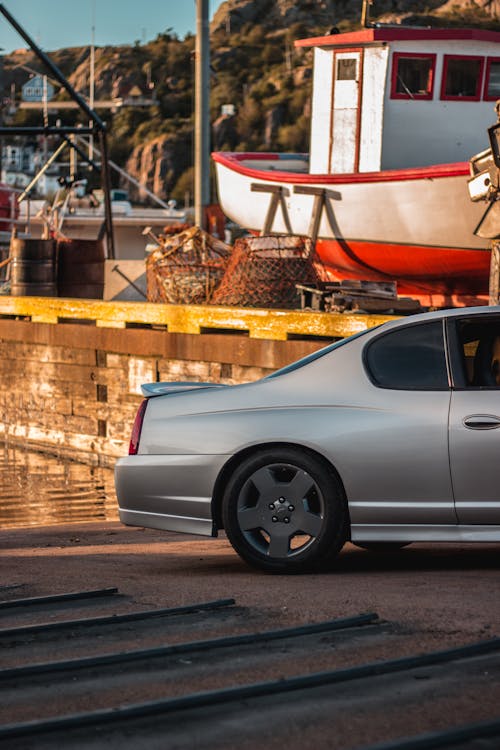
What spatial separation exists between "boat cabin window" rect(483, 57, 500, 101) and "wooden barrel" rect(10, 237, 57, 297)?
732cm

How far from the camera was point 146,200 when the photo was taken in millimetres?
142125

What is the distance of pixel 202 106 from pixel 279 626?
1746 cm

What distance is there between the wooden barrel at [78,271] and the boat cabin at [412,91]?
15.0 feet

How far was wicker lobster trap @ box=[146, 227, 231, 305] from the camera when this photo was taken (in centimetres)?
1709

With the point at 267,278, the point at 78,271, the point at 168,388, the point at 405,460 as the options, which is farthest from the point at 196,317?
the point at 405,460

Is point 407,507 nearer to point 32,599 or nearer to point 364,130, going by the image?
point 32,599

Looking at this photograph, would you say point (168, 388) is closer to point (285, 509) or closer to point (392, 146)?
point (285, 509)

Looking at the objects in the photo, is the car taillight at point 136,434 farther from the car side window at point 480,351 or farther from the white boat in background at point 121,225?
the white boat in background at point 121,225

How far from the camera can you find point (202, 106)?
21.6 metres

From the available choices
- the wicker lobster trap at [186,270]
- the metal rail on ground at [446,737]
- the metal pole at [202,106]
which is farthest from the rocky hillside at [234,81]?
the metal rail on ground at [446,737]

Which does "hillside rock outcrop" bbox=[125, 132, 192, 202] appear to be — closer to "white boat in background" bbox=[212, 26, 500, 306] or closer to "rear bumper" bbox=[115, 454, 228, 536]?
"white boat in background" bbox=[212, 26, 500, 306]

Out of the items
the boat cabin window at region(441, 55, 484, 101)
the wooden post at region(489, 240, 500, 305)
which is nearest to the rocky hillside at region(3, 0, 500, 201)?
the boat cabin window at region(441, 55, 484, 101)

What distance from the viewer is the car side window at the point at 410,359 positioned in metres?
6.42

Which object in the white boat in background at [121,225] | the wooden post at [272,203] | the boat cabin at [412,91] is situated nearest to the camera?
the boat cabin at [412,91]
